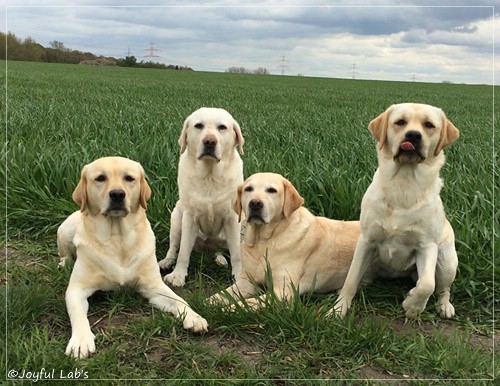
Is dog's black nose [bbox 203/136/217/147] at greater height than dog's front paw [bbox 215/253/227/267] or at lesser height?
greater

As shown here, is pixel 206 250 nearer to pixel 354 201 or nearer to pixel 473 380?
pixel 354 201

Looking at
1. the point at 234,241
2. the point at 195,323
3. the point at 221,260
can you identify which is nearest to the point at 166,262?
the point at 221,260

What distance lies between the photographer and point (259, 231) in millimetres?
4039

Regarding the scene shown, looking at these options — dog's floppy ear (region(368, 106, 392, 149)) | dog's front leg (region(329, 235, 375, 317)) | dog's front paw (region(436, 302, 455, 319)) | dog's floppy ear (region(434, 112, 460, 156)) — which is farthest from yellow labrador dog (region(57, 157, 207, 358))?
dog's floppy ear (region(434, 112, 460, 156))

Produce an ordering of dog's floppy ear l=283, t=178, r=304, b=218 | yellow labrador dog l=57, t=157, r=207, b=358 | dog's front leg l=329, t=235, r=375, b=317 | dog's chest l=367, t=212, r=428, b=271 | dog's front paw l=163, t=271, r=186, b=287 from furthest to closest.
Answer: dog's front paw l=163, t=271, r=186, b=287 → dog's floppy ear l=283, t=178, r=304, b=218 → dog's front leg l=329, t=235, r=375, b=317 → yellow labrador dog l=57, t=157, r=207, b=358 → dog's chest l=367, t=212, r=428, b=271

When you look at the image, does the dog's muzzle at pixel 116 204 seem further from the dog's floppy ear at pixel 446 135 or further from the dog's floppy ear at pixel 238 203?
the dog's floppy ear at pixel 446 135

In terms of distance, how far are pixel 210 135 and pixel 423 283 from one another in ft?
6.60

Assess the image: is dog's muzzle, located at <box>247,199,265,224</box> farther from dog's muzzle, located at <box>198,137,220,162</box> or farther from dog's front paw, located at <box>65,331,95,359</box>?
dog's front paw, located at <box>65,331,95,359</box>

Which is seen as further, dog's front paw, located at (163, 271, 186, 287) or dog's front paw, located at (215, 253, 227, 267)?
dog's front paw, located at (215, 253, 227, 267)

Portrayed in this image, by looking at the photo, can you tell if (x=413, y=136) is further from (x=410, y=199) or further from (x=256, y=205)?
(x=256, y=205)

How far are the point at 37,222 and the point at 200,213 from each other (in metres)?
1.84

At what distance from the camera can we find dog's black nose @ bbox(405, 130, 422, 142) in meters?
3.32

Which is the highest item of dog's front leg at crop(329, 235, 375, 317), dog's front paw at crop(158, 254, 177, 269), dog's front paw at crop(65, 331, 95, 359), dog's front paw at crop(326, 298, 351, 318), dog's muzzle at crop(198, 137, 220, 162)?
dog's muzzle at crop(198, 137, 220, 162)

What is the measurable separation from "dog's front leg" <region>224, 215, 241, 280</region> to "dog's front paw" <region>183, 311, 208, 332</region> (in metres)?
0.98
